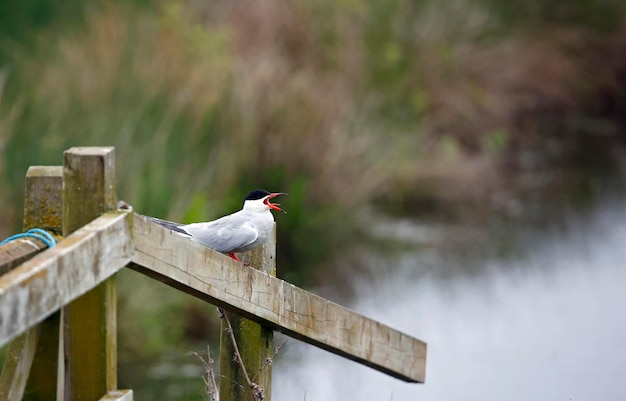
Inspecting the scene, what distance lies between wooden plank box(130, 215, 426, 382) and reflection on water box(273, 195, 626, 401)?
245 cm

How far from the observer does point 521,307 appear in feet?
26.4

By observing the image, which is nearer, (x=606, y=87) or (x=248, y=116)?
(x=248, y=116)

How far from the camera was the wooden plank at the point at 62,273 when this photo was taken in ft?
5.03

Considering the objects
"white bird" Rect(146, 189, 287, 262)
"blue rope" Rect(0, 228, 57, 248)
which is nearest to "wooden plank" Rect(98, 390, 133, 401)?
"blue rope" Rect(0, 228, 57, 248)

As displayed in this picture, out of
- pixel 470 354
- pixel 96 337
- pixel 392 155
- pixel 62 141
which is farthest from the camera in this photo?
pixel 392 155

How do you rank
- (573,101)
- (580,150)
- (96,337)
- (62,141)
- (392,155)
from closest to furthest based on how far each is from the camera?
(96,337) → (62,141) → (392,155) → (580,150) → (573,101)

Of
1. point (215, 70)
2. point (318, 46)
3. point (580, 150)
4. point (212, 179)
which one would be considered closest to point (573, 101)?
point (580, 150)

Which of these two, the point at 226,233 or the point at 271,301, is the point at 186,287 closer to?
the point at 271,301

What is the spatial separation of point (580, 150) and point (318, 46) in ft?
13.8

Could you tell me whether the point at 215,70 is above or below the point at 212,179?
above

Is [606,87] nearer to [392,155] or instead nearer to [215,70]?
[392,155]

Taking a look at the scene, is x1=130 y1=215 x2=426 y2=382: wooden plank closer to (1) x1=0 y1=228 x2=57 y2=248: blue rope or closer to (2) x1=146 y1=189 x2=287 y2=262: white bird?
(1) x1=0 y1=228 x2=57 y2=248: blue rope

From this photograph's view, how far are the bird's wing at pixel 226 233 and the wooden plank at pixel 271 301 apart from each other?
374mm

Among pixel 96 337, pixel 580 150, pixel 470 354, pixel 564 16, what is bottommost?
pixel 96 337
